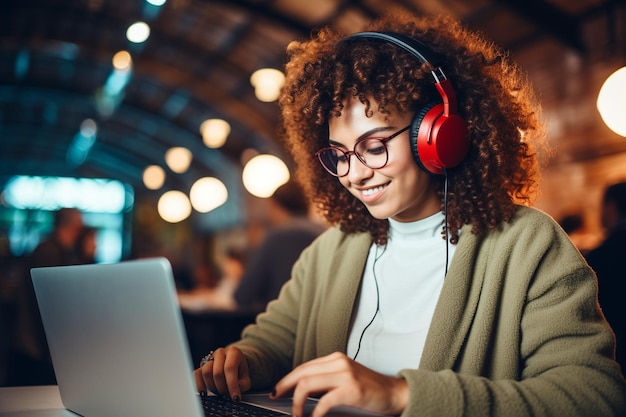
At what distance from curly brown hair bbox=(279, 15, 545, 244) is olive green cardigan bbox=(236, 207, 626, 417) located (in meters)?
0.10

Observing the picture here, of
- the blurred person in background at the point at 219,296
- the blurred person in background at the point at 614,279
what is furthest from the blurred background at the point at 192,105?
the blurred person in background at the point at 614,279

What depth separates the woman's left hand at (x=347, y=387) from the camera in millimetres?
972

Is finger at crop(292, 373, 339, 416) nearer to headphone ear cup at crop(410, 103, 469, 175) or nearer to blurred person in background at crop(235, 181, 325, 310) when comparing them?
headphone ear cup at crop(410, 103, 469, 175)

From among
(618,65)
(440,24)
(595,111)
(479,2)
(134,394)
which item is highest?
(479,2)

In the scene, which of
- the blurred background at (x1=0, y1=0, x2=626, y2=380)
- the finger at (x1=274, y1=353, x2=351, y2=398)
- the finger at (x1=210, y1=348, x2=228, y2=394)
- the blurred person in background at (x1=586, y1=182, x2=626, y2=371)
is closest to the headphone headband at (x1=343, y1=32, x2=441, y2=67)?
the blurred background at (x1=0, y1=0, x2=626, y2=380)

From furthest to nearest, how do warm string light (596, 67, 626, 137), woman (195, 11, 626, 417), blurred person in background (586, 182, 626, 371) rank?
warm string light (596, 67, 626, 137)
blurred person in background (586, 182, 626, 371)
woman (195, 11, 626, 417)

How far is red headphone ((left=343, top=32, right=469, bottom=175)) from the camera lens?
53.3 inches

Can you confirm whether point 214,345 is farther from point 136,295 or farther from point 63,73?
point 63,73

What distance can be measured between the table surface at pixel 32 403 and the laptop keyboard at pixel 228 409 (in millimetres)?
271

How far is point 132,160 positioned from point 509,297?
1935 centimetres

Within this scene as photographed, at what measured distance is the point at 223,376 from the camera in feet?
4.53

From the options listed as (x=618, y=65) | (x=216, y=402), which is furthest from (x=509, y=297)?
(x=618, y=65)

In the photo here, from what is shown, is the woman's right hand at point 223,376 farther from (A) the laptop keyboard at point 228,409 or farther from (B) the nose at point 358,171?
(B) the nose at point 358,171

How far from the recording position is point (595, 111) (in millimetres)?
5891
